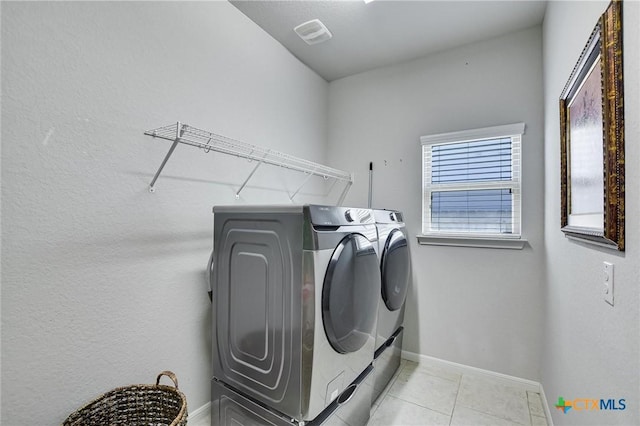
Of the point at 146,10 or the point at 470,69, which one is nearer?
the point at 146,10

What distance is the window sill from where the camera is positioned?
220cm

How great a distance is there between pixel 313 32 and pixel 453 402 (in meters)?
2.84

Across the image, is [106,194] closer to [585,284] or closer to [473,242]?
[585,284]

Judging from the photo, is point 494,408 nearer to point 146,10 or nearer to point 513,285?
point 513,285

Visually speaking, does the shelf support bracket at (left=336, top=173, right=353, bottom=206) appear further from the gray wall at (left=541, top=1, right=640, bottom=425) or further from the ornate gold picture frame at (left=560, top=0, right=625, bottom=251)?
the ornate gold picture frame at (left=560, top=0, right=625, bottom=251)

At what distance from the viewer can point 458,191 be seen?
2.49m

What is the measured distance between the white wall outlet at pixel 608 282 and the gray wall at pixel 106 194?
1.87 m

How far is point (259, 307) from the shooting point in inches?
54.6

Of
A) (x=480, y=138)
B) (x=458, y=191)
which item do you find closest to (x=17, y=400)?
(x=458, y=191)

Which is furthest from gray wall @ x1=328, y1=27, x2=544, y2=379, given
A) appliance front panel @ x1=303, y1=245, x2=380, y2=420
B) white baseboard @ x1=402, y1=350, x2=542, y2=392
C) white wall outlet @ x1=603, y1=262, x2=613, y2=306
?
white wall outlet @ x1=603, y1=262, x2=613, y2=306

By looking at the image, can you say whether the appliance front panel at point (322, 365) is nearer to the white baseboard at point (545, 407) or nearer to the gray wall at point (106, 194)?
the gray wall at point (106, 194)

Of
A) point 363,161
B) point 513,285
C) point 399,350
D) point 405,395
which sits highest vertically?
point 363,161

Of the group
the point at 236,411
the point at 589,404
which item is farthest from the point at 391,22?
the point at 236,411

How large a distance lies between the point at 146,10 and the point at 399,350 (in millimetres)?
2829
